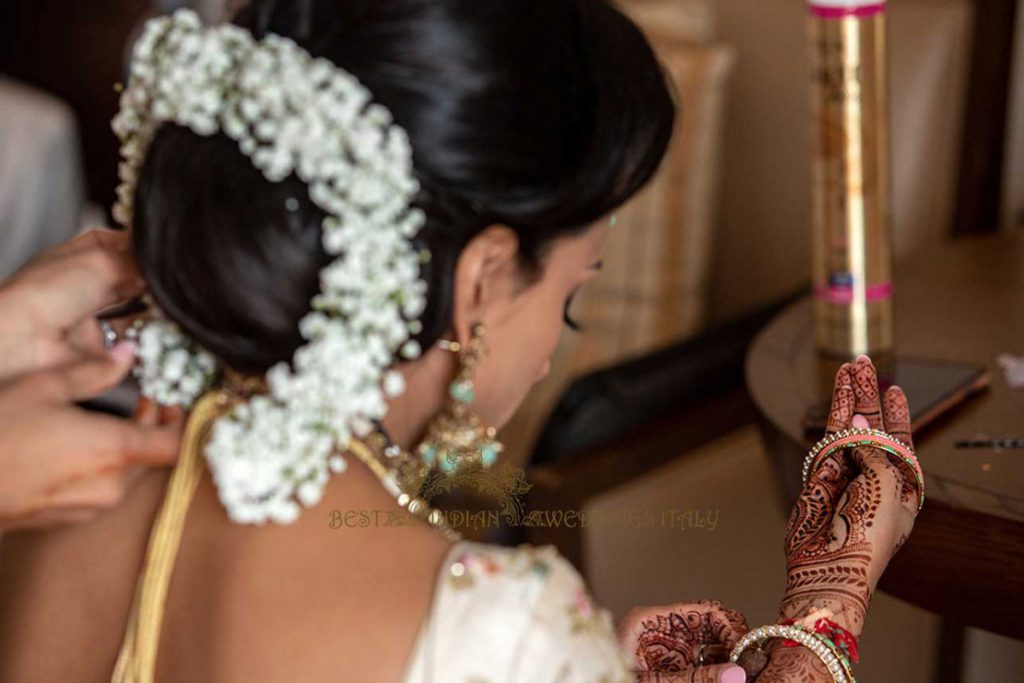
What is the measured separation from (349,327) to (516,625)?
0.24m

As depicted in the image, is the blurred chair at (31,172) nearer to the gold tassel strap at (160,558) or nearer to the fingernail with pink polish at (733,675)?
the gold tassel strap at (160,558)

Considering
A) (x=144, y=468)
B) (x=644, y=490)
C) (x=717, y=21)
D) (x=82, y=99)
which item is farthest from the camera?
(x=82, y=99)

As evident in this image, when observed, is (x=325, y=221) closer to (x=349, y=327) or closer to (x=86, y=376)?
(x=349, y=327)

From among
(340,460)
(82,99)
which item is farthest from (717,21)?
(82,99)

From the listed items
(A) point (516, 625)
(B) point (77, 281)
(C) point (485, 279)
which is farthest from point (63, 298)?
(A) point (516, 625)

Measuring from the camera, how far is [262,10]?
2.93 ft

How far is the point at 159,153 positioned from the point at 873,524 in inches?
25.2

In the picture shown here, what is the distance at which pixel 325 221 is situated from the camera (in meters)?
0.82

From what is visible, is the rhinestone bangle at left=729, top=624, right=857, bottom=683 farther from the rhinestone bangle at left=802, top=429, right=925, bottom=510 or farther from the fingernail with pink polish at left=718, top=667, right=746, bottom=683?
the rhinestone bangle at left=802, top=429, right=925, bottom=510

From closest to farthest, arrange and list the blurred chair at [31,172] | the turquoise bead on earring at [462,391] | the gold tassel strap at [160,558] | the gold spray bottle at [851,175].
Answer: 1. the gold tassel strap at [160,558]
2. the turquoise bead on earring at [462,391]
3. the gold spray bottle at [851,175]
4. the blurred chair at [31,172]

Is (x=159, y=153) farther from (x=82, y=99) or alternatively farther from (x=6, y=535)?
(x=82, y=99)

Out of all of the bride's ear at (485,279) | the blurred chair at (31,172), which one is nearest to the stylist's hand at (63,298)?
the bride's ear at (485,279)

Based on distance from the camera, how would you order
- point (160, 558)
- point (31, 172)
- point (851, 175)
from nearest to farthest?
point (160, 558), point (851, 175), point (31, 172)

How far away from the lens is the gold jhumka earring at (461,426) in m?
0.98
